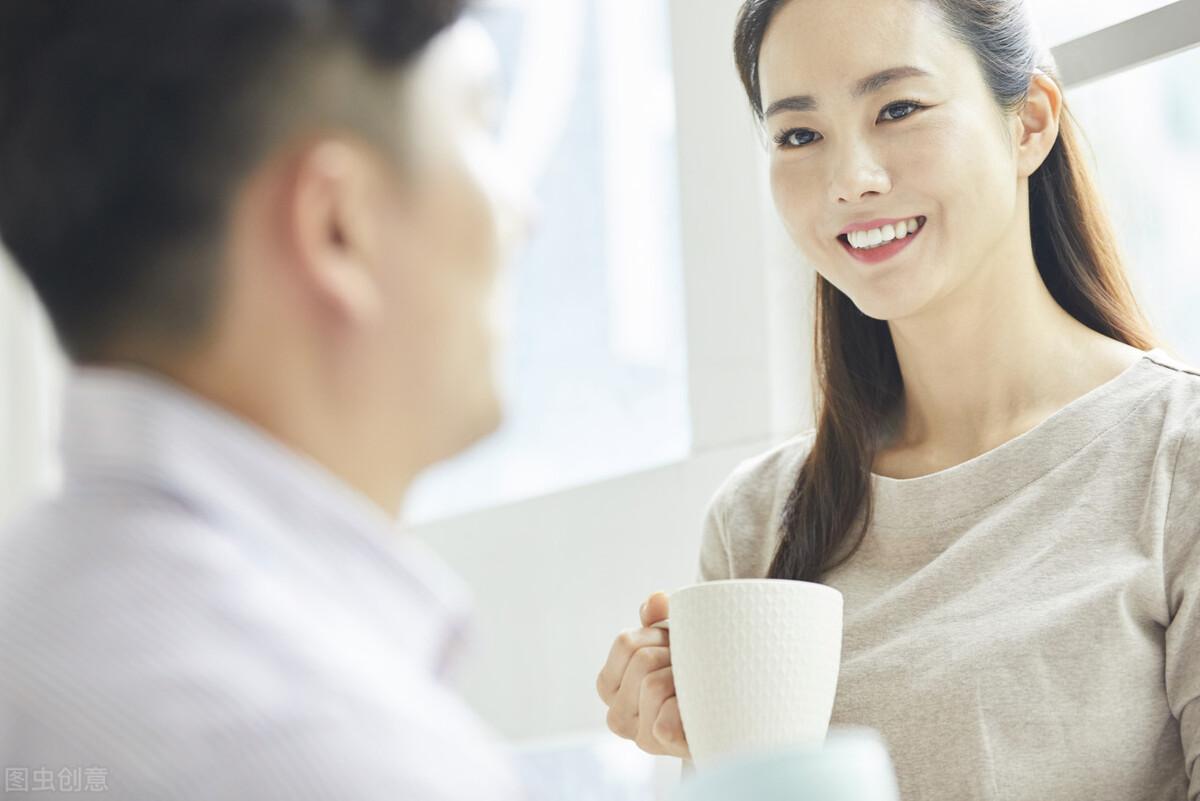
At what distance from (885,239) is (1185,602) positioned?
0.45 metres

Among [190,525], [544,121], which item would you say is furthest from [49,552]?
[544,121]

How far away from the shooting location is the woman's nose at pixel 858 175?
145cm

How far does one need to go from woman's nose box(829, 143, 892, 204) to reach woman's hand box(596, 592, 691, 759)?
1.56 ft

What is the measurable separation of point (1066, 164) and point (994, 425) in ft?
1.01

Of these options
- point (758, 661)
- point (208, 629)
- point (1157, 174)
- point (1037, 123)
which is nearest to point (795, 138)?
point (1037, 123)

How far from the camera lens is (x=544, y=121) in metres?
2.67

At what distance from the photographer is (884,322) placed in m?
1.69

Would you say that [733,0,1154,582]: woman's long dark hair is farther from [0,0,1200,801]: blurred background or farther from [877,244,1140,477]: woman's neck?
[0,0,1200,801]: blurred background

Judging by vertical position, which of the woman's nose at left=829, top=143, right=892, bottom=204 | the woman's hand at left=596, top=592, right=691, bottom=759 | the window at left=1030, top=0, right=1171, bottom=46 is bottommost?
the woman's hand at left=596, top=592, right=691, bottom=759

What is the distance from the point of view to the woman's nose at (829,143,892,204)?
145 cm

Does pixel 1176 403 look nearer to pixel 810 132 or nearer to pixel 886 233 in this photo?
pixel 886 233

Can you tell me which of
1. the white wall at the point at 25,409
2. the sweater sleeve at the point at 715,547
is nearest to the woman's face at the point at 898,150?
the sweater sleeve at the point at 715,547

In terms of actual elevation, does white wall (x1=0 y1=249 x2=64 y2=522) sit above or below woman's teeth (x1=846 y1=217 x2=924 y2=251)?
above

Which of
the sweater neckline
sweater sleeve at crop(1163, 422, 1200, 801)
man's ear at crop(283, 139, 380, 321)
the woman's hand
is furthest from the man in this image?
the sweater neckline
